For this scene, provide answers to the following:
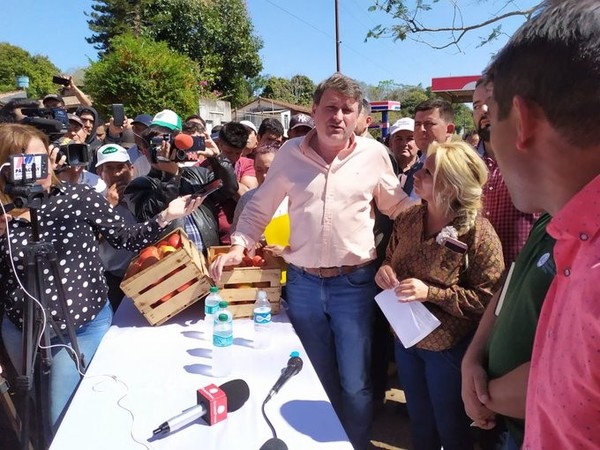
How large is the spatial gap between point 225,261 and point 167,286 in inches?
12.3

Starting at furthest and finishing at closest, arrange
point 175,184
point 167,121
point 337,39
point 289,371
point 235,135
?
point 337,39
point 235,135
point 167,121
point 175,184
point 289,371

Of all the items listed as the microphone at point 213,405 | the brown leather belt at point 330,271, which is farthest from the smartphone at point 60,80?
the microphone at point 213,405

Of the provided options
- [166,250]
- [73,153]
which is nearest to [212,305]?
[166,250]

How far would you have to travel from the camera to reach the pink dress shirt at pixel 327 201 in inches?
88.8

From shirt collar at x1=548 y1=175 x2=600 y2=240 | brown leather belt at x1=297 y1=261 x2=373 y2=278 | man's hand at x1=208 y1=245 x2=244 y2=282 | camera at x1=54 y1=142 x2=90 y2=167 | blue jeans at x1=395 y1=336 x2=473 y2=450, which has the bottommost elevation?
blue jeans at x1=395 y1=336 x2=473 y2=450

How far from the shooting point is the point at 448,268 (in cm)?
194

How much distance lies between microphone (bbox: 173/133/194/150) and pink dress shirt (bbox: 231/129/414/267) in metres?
0.49

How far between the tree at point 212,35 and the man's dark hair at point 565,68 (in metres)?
25.5

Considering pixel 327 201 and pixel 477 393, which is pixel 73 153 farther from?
pixel 477 393

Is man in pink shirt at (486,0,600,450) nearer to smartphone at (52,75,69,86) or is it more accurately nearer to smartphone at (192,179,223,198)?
smartphone at (192,179,223,198)

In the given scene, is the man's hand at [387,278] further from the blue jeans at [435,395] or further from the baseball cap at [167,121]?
the baseball cap at [167,121]

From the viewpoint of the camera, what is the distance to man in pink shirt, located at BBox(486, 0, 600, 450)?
56 cm

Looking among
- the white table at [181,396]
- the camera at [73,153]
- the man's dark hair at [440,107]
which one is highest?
the man's dark hair at [440,107]

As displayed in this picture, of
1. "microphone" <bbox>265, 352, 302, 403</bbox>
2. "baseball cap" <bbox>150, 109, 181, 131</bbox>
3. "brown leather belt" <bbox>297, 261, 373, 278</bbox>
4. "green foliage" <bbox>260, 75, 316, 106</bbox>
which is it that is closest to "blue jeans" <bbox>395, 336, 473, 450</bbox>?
"brown leather belt" <bbox>297, 261, 373, 278</bbox>
